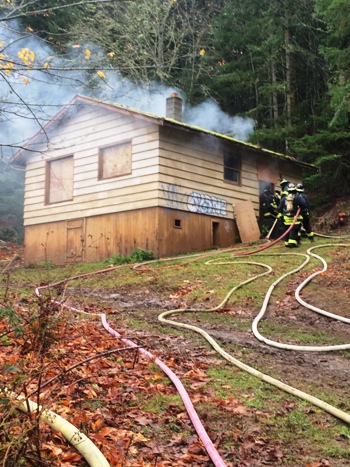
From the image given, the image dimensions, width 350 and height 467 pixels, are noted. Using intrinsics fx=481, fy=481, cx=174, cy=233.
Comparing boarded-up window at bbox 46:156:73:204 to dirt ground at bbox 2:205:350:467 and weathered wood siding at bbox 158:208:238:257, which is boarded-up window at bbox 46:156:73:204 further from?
dirt ground at bbox 2:205:350:467

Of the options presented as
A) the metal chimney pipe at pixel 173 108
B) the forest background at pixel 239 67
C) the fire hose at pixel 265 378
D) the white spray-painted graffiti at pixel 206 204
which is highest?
the forest background at pixel 239 67

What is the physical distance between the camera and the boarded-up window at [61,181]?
16922mm

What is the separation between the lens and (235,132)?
2462 centimetres

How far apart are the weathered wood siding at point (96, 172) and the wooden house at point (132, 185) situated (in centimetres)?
3

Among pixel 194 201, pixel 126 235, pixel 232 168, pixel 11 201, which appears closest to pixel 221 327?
pixel 126 235

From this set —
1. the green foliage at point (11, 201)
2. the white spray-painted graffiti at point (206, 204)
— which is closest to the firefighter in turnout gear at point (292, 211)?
the white spray-painted graffiti at point (206, 204)

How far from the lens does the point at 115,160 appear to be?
15.8 m

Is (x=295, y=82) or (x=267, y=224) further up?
(x=295, y=82)

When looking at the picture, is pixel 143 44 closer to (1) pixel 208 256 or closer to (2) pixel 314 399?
(1) pixel 208 256

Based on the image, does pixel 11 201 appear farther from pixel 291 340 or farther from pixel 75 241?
pixel 291 340

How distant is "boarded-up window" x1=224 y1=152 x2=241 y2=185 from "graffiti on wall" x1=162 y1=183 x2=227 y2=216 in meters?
1.16

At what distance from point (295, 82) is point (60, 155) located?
46.1ft

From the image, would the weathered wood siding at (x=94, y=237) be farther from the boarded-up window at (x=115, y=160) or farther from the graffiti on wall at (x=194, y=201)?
the boarded-up window at (x=115, y=160)

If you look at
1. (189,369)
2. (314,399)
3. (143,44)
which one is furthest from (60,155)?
(314,399)
